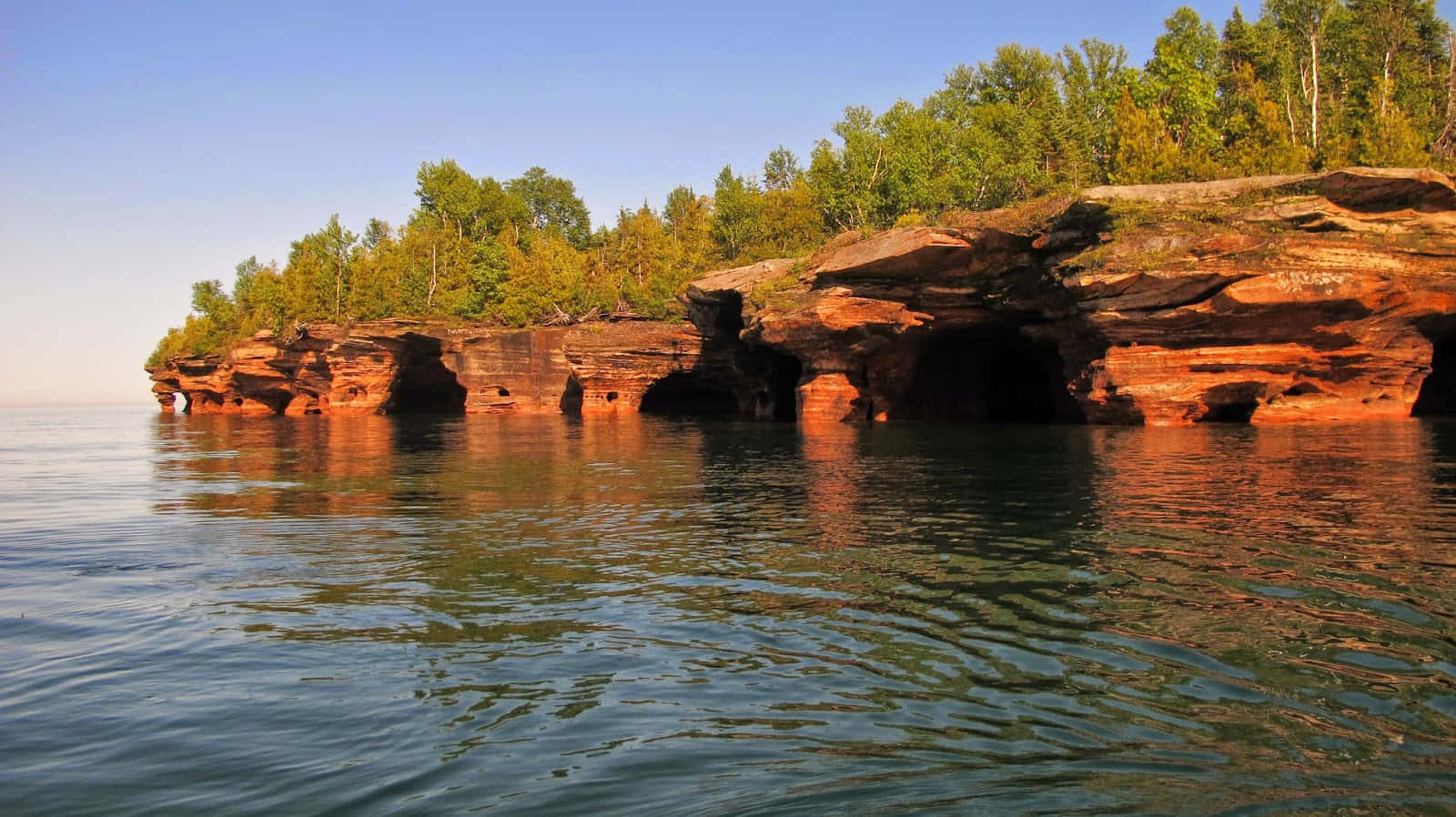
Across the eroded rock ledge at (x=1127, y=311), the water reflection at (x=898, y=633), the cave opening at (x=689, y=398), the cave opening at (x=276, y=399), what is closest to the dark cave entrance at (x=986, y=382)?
the eroded rock ledge at (x=1127, y=311)

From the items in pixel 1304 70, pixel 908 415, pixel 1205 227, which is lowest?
pixel 908 415

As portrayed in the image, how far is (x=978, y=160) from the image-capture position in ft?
208

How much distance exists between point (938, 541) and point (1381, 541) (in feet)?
14.8

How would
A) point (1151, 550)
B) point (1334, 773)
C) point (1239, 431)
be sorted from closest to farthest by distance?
point (1334, 773), point (1151, 550), point (1239, 431)

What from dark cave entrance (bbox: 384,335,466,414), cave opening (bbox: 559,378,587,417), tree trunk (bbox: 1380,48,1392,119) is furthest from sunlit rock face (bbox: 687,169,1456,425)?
dark cave entrance (bbox: 384,335,466,414)

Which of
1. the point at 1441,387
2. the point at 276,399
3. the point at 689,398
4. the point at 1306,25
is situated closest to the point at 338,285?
the point at 276,399

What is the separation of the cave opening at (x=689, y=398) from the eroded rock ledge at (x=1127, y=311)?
7822 mm

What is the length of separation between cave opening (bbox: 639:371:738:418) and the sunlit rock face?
982 inches

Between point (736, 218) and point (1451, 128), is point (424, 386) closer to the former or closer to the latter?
point (736, 218)

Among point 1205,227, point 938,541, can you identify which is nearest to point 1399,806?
point 938,541

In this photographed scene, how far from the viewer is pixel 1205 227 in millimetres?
28328

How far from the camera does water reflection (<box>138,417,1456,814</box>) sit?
409 cm

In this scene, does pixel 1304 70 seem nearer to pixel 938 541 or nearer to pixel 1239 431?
pixel 1239 431

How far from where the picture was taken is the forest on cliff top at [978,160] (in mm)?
48938
